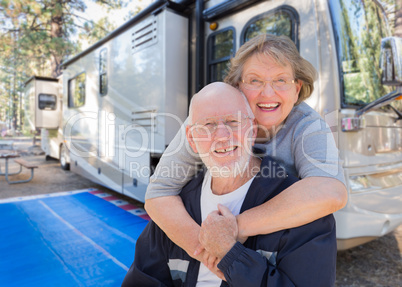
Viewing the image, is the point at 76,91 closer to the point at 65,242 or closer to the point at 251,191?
the point at 65,242

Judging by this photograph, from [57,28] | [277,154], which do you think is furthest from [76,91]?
[57,28]

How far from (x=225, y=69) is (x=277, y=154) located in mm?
1847

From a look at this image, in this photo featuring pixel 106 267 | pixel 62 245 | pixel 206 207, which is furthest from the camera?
pixel 62 245

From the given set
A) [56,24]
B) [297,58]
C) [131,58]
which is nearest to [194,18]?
[131,58]

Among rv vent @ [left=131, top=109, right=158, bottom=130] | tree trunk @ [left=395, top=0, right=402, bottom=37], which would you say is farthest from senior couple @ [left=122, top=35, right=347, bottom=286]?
tree trunk @ [left=395, top=0, right=402, bottom=37]

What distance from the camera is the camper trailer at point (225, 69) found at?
7.59ft

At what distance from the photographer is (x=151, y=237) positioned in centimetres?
152

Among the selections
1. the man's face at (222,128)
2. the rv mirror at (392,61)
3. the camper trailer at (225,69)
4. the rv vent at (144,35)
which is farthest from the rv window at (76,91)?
the rv mirror at (392,61)

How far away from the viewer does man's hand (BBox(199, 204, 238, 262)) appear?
1114 mm

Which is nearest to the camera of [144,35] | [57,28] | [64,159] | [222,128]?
[222,128]

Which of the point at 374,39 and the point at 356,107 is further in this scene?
the point at 374,39

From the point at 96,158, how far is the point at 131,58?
233 cm

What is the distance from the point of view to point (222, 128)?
1.27 meters

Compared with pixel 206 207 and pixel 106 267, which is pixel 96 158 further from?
pixel 206 207
